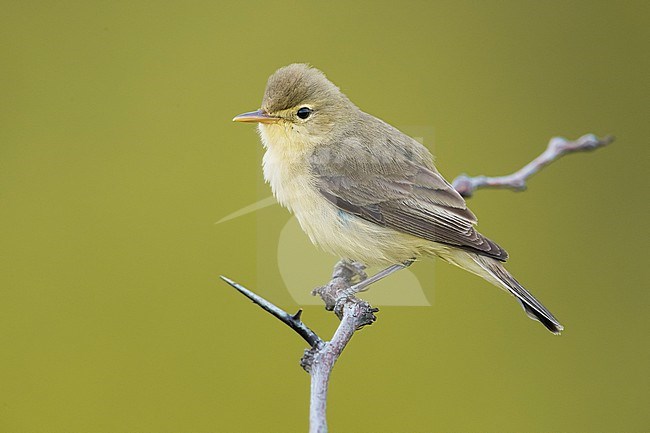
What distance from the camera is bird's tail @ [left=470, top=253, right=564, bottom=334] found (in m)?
2.41

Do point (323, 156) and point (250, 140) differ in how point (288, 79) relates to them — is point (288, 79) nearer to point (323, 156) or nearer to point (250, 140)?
point (323, 156)

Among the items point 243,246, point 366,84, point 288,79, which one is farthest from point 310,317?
point 366,84

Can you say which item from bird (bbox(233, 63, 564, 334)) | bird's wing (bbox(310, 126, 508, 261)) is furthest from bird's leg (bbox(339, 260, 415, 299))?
bird's wing (bbox(310, 126, 508, 261))

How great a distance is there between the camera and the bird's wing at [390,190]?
8.54 ft

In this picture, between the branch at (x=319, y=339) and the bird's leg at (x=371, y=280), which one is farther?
the bird's leg at (x=371, y=280)

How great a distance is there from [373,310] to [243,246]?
128cm

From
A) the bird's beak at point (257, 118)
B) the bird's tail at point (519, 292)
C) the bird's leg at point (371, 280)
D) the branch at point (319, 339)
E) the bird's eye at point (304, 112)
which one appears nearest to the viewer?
the branch at point (319, 339)

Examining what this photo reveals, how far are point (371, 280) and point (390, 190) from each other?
31cm

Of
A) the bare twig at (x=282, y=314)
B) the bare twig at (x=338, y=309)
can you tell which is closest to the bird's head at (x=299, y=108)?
the bare twig at (x=338, y=309)

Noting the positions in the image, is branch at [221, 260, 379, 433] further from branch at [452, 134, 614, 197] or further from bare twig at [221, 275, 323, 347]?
branch at [452, 134, 614, 197]

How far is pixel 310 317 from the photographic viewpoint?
3.10 metres

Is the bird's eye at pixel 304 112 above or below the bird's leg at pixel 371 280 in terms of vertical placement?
above

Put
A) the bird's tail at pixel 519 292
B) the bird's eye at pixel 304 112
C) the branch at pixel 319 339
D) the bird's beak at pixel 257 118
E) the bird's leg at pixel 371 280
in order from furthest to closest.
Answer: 1. the bird's eye at pixel 304 112
2. the bird's beak at pixel 257 118
3. the bird's leg at pixel 371 280
4. the bird's tail at pixel 519 292
5. the branch at pixel 319 339

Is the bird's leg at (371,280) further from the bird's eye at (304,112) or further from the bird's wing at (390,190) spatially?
the bird's eye at (304,112)
